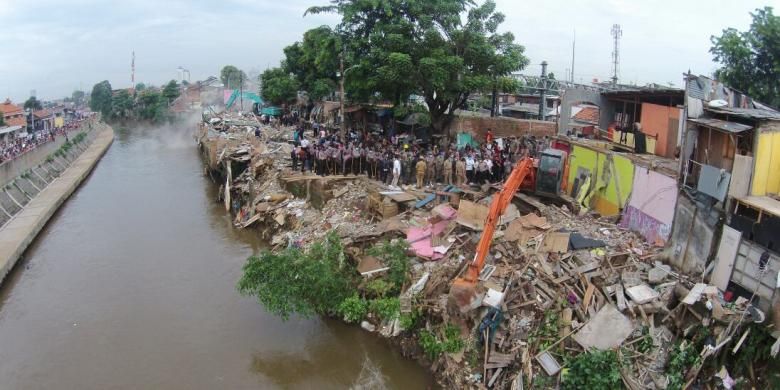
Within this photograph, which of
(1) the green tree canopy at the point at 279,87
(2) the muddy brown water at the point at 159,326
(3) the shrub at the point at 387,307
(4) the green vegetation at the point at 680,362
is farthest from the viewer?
(1) the green tree canopy at the point at 279,87

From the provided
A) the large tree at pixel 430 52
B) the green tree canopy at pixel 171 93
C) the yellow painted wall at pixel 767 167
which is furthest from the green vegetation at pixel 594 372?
the green tree canopy at pixel 171 93

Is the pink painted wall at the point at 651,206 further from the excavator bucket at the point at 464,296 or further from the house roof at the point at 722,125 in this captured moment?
the excavator bucket at the point at 464,296

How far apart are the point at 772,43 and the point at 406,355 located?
1743 cm

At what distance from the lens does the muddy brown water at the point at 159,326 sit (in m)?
12.5

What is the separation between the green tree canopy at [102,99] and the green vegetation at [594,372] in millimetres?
89532

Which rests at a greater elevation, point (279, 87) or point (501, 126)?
point (279, 87)

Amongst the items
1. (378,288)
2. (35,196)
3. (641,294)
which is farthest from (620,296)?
(35,196)

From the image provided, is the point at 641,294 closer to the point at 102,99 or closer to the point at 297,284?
the point at 297,284

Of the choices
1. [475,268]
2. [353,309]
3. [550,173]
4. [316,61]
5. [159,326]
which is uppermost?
[316,61]

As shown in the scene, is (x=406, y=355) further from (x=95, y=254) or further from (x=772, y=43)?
(x=772, y=43)

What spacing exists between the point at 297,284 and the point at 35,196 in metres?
21.6

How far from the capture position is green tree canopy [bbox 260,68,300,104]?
43597 mm

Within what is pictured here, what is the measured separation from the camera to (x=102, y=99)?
3479 inches

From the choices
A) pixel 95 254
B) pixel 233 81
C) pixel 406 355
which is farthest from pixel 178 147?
pixel 233 81
